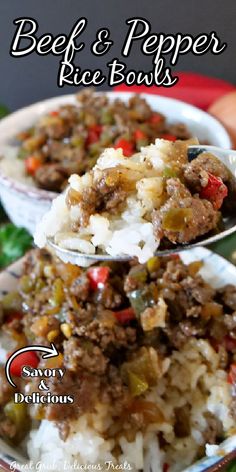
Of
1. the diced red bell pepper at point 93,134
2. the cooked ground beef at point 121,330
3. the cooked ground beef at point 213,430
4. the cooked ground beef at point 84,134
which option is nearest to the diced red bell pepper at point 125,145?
the cooked ground beef at point 84,134

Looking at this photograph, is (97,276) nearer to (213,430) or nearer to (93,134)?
(213,430)

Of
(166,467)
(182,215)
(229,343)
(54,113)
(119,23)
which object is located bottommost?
(166,467)

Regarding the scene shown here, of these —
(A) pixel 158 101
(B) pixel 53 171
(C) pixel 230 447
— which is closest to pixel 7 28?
(B) pixel 53 171

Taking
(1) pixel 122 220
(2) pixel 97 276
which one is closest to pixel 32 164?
(2) pixel 97 276

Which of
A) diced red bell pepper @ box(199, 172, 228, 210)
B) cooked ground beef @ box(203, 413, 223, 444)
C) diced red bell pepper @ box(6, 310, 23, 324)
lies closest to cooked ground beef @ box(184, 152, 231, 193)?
diced red bell pepper @ box(199, 172, 228, 210)

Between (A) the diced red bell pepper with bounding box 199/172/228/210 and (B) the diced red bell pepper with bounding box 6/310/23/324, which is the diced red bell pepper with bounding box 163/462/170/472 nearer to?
(B) the diced red bell pepper with bounding box 6/310/23/324
